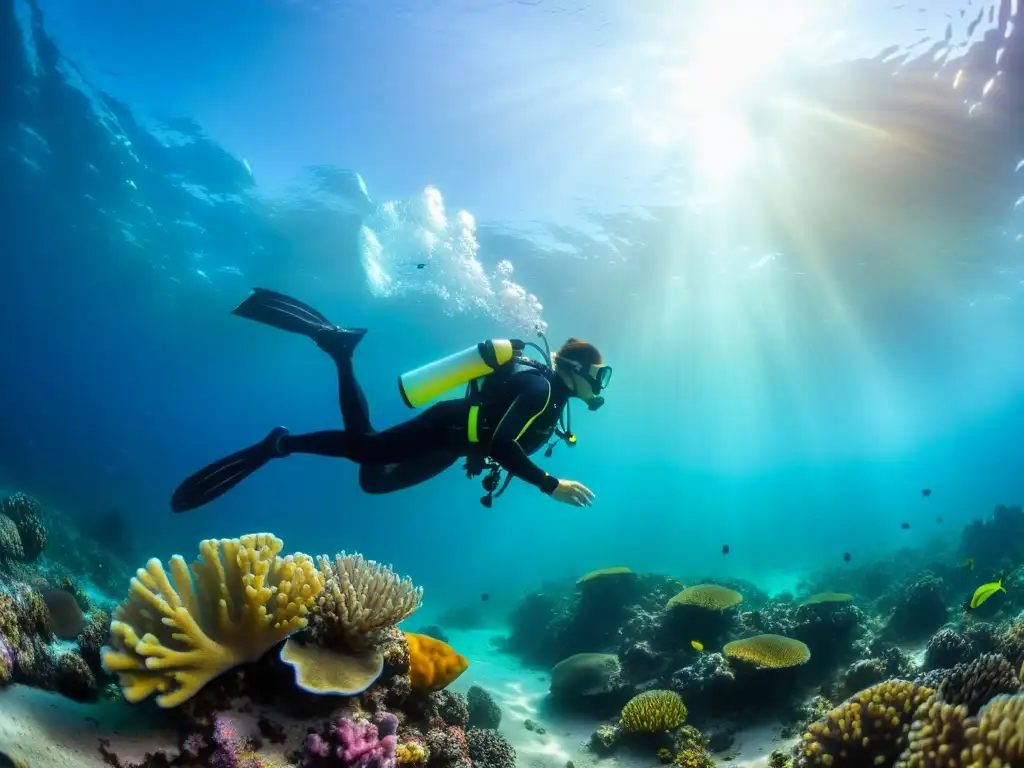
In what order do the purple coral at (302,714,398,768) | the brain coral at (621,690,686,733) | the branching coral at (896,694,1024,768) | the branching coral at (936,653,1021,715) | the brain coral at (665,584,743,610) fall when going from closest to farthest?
the branching coral at (896,694,1024,768), the purple coral at (302,714,398,768), the branching coral at (936,653,1021,715), the brain coral at (621,690,686,733), the brain coral at (665,584,743,610)

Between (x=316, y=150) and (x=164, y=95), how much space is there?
5790 mm

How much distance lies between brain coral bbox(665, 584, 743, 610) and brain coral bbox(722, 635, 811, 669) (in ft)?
3.88

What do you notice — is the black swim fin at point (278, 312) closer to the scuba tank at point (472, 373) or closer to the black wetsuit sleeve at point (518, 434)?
the scuba tank at point (472, 373)

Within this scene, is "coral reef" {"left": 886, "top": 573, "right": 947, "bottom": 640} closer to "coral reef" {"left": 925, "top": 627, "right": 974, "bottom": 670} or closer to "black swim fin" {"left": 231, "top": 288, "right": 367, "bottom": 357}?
"coral reef" {"left": 925, "top": 627, "right": 974, "bottom": 670}

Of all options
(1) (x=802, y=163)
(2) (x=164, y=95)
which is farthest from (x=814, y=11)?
(2) (x=164, y=95)

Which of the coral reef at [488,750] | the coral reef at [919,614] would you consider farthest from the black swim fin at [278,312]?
the coral reef at [919,614]

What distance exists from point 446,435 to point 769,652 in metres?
5.30

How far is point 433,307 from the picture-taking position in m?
31.6

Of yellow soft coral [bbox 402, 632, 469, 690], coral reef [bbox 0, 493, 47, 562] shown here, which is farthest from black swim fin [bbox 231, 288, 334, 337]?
coral reef [bbox 0, 493, 47, 562]

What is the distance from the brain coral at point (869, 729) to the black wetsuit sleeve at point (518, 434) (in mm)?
2862

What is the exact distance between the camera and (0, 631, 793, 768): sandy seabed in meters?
2.71

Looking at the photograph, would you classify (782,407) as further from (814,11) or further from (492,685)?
(492,685)

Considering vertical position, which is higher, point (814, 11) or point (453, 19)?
point (814, 11)

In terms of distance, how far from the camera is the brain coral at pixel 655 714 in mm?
6461
